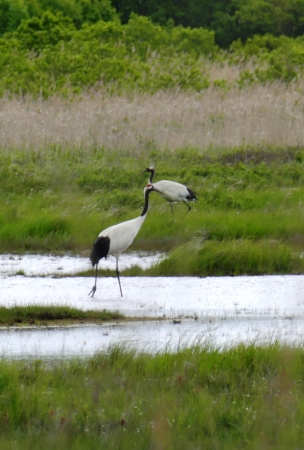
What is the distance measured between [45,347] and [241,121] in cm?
1184

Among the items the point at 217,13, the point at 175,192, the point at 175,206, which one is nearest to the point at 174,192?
the point at 175,192

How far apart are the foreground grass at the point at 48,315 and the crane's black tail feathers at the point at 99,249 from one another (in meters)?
1.32

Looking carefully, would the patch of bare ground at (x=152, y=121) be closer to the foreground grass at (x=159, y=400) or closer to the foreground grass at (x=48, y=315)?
the foreground grass at (x=48, y=315)

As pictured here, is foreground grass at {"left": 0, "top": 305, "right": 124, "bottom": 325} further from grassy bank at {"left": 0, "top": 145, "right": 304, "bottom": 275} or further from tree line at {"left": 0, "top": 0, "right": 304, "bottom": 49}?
tree line at {"left": 0, "top": 0, "right": 304, "bottom": 49}

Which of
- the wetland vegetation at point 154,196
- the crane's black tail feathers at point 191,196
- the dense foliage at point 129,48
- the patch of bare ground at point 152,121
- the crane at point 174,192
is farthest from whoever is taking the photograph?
the dense foliage at point 129,48

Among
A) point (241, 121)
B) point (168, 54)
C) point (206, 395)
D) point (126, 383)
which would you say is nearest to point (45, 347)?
point (126, 383)

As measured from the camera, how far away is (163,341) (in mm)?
7555

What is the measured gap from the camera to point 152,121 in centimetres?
1792

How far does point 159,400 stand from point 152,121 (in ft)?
42.1

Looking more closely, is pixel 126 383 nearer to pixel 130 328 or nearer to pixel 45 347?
pixel 45 347

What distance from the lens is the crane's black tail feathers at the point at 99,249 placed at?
988cm

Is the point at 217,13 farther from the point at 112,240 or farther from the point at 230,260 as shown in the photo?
the point at 112,240

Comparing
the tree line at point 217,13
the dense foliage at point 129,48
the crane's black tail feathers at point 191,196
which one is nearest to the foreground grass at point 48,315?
the crane's black tail feathers at point 191,196

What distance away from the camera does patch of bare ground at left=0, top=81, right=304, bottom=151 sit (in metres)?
17.3
